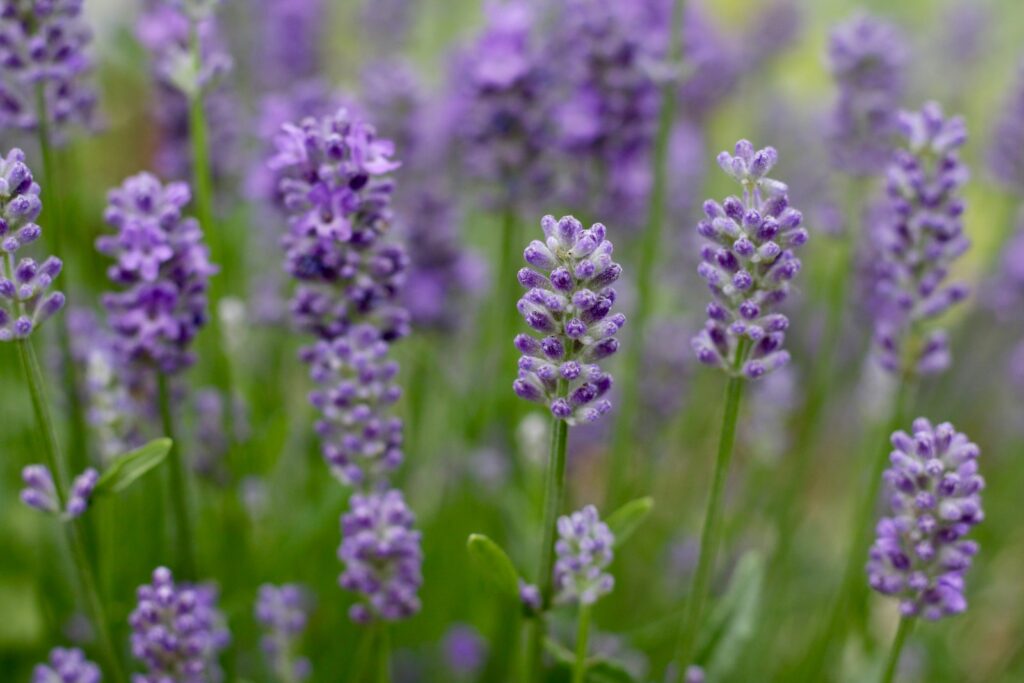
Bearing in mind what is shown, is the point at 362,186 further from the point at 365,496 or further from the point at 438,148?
the point at 438,148

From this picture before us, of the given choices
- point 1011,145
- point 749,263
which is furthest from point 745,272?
point 1011,145

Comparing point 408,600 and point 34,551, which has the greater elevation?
point 408,600

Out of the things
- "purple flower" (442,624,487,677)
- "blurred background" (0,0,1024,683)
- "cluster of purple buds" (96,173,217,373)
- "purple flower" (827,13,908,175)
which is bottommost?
"purple flower" (442,624,487,677)

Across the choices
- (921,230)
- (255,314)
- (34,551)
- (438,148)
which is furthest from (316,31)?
(921,230)

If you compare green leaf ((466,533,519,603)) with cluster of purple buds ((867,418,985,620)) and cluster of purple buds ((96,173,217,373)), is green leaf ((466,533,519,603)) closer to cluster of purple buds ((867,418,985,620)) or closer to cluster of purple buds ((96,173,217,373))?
cluster of purple buds ((867,418,985,620))

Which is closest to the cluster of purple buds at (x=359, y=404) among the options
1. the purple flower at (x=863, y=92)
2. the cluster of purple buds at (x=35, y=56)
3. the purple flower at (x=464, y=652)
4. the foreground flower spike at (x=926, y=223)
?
the cluster of purple buds at (x=35, y=56)

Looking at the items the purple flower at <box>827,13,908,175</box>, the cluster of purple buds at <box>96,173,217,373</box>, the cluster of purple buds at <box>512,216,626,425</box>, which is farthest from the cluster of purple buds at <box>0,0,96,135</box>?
the purple flower at <box>827,13,908,175</box>
